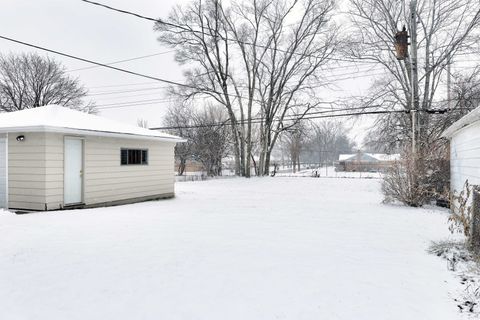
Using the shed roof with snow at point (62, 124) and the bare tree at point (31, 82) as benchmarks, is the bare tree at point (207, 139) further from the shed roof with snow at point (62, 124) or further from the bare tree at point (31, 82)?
the shed roof with snow at point (62, 124)

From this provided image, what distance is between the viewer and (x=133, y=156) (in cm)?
1106

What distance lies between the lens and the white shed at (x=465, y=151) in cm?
661

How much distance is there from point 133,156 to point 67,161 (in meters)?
2.40

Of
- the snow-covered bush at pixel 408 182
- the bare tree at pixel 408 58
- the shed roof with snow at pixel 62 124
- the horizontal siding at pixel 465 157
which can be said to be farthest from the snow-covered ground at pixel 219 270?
the bare tree at pixel 408 58

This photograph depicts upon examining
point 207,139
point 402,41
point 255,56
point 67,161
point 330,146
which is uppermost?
point 255,56

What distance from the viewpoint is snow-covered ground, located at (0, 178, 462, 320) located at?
122 inches

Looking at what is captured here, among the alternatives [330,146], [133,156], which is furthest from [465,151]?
[330,146]

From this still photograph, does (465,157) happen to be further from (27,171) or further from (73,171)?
(27,171)

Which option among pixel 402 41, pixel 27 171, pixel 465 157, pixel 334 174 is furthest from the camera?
pixel 334 174

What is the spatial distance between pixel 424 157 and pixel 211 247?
26.4 ft

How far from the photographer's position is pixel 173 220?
288 inches

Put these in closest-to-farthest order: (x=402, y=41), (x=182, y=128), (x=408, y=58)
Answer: (x=402, y=41), (x=408, y=58), (x=182, y=128)

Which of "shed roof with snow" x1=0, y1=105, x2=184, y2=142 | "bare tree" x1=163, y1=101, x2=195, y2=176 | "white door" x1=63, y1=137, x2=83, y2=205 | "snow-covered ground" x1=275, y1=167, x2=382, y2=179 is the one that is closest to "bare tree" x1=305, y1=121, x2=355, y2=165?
"snow-covered ground" x1=275, y1=167, x2=382, y2=179

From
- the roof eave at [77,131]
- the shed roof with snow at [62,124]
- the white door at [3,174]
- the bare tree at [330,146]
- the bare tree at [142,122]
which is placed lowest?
the white door at [3,174]
